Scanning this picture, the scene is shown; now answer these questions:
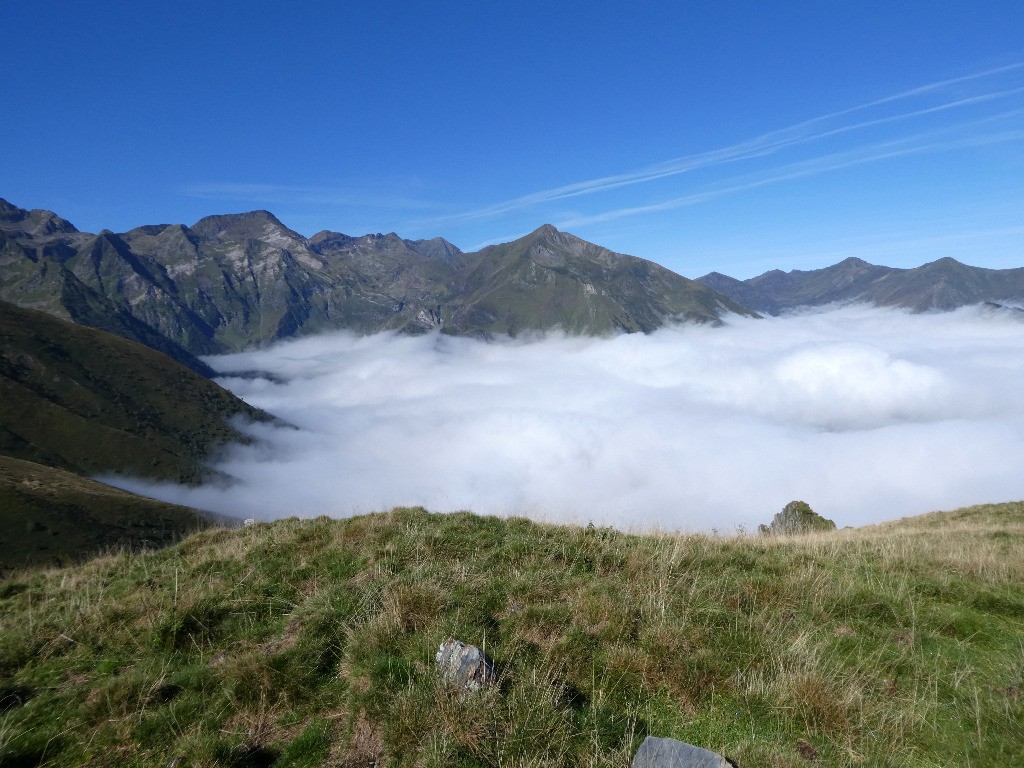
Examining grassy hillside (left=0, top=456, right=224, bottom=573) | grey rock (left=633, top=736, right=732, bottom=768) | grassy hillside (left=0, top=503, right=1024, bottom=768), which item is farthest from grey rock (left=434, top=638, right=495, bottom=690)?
grassy hillside (left=0, top=456, right=224, bottom=573)

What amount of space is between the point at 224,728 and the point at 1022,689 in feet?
36.0

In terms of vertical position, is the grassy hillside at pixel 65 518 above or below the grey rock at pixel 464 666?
below

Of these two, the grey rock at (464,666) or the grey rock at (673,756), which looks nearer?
the grey rock at (673,756)

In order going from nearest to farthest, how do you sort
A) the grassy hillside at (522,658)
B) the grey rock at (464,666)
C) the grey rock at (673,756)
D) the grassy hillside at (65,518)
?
the grey rock at (673,756) < the grassy hillside at (522,658) < the grey rock at (464,666) < the grassy hillside at (65,518)

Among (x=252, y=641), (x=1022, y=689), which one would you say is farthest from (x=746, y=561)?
(x=252, y=641)

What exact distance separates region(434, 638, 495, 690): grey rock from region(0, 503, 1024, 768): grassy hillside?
9.0 inches

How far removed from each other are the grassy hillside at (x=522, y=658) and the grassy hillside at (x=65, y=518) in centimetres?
8744

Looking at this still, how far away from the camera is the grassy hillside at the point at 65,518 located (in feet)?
279

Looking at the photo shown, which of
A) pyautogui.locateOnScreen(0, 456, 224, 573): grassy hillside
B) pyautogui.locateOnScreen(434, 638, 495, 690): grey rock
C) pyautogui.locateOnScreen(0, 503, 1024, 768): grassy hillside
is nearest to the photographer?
pyautogui.locateOnScreen(0, 503, 1024, 768): grassy hillside

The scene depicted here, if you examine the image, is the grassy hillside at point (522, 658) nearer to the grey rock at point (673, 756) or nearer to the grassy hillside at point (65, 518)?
the grey rock at point (673, 756)

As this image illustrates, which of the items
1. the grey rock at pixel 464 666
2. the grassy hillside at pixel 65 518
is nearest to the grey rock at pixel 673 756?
the grey rock at pixel 464 666

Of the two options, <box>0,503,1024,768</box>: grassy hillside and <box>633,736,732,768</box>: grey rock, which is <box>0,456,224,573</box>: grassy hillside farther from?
<box>633,736,732,768</box>: grey rock

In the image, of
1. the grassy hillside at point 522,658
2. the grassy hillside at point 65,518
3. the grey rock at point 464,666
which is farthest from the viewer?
the grassy hillside at point 65,518

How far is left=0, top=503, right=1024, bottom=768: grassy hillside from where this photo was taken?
5.92 meters
